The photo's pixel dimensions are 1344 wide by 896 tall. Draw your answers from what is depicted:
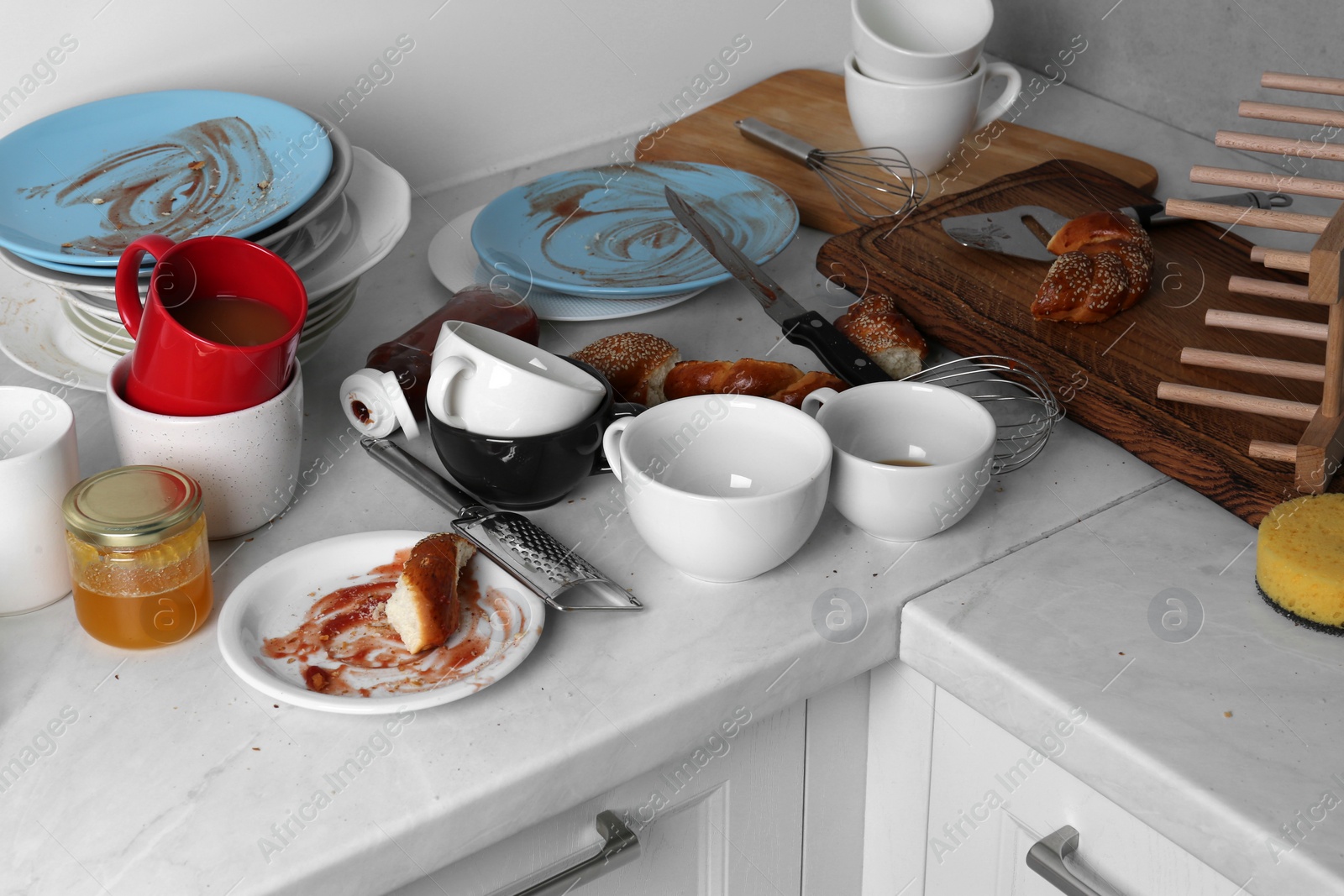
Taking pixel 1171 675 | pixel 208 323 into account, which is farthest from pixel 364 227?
pixel 1171 675

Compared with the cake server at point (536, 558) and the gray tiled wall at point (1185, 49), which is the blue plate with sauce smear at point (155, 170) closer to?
the cake server at point (536, 558)

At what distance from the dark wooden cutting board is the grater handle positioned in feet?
1.22

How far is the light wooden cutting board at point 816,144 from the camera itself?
117 cm

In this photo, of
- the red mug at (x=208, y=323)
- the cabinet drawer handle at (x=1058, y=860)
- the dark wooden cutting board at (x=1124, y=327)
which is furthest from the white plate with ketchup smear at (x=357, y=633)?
the dark wooden cutting board at (x=1124, y=327)

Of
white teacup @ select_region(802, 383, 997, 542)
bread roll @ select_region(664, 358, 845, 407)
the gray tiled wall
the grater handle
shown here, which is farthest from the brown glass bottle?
the gray tiled wall

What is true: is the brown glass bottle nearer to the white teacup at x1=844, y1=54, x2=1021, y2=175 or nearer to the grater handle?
the grater handle

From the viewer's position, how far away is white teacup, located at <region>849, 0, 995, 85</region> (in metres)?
1.10

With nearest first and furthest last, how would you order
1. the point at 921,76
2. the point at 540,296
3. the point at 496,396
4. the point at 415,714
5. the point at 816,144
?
the point at 415,714 < the point at 496,396 < the point at 540,296 < the point at 921,76 < the point at 816,144

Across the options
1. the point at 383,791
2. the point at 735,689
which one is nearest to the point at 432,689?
the point at 383,791

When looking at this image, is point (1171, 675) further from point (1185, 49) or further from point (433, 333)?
point (1185, 49)

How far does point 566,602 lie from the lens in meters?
0.70

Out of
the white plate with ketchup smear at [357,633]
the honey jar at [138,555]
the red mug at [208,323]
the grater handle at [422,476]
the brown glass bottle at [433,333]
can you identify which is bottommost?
the grater handle at [422,476]

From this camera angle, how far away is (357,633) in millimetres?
687

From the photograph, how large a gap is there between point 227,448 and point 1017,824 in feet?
A: 1.70
